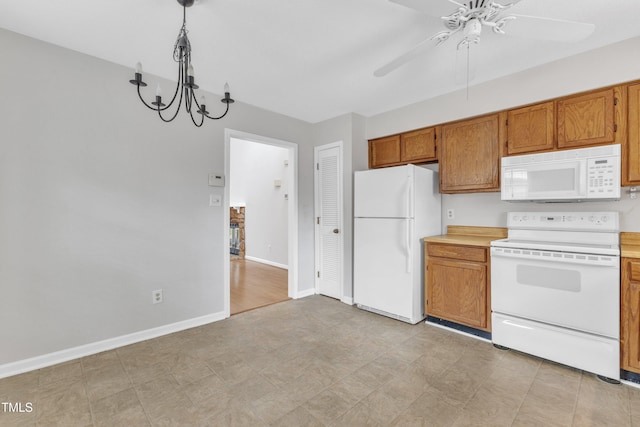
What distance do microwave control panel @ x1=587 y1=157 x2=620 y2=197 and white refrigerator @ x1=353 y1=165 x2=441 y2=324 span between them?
1.32 metres

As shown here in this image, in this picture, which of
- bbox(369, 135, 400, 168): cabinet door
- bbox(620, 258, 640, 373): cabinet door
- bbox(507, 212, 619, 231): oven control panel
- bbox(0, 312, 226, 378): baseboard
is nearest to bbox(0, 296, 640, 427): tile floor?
bbox(0, 312, 226, 378): baseboard

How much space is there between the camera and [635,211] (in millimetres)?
2307

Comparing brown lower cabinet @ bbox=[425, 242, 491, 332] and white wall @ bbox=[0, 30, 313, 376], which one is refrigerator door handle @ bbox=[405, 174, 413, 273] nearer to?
brown lower cabinet @ bbox=[425, 242, 491, 332]

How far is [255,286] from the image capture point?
4.50m

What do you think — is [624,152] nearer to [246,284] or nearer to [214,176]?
[214,176]

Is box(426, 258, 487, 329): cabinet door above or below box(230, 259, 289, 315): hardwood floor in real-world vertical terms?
above

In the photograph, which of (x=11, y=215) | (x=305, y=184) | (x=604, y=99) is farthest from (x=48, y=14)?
(x=604, y=99)

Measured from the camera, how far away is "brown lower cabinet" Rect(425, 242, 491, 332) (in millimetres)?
2637

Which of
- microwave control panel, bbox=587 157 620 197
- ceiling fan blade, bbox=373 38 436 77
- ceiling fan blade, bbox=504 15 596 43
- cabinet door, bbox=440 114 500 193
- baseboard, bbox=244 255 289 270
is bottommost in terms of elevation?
baseboard, bbox=244 255 289 270

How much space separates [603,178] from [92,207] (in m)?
4.02

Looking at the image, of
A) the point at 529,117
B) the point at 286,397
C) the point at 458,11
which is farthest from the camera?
the point at 529,117

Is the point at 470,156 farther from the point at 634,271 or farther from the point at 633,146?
the point at 634,271

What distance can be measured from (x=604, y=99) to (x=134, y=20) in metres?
3.50

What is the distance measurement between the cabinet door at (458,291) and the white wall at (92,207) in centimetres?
229
